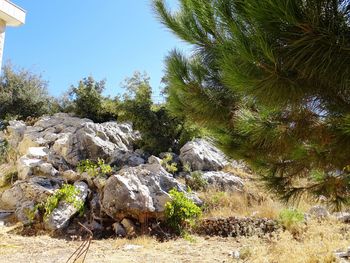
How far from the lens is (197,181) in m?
9.18

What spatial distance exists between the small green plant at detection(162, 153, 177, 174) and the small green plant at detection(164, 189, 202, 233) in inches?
78.3

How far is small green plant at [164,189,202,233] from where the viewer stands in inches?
272

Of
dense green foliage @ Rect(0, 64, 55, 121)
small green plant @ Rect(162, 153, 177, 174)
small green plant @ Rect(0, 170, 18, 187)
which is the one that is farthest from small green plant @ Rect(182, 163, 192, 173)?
dense green foliage @ Rect(0, 64, 55, 121)

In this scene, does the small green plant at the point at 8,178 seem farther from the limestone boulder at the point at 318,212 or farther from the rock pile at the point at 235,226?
the limestone boulder at the point at 318,212

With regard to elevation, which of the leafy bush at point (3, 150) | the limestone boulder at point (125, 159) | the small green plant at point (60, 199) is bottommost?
the small green plant at point (60, 199)

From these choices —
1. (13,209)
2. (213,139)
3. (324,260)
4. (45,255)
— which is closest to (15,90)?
(13,209)

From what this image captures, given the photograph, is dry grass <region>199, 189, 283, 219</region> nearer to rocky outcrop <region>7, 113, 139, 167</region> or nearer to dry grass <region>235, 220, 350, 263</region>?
dry grass <region>235, 220, 350, 263</region>

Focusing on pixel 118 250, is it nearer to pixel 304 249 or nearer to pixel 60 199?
pixel 60 199

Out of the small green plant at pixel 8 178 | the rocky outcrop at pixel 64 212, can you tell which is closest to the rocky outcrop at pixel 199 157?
the rocky outcrop at pixel 64 212

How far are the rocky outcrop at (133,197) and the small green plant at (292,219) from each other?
2.33 metres

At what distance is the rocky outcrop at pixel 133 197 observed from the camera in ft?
22.5

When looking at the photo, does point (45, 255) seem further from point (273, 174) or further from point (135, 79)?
point (135, 79)

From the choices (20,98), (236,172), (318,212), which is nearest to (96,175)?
(236,172)

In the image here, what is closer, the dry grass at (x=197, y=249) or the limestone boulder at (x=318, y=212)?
the dry grass at (x=197, y=249)
